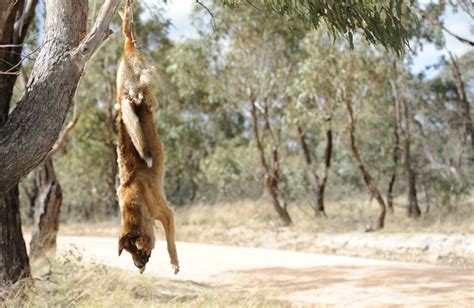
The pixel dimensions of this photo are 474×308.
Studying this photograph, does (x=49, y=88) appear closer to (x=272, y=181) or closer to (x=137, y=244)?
(x=137, y=244)

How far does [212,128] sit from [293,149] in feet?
21.9

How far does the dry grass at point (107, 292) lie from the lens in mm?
7578

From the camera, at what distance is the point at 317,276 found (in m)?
11.4

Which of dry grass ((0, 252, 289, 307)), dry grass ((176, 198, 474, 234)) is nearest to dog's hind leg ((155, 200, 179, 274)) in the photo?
dry grass ((0, 252, 289, 307))

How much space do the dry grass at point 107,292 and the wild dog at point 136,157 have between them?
2.20 meters

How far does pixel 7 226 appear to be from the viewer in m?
8.55

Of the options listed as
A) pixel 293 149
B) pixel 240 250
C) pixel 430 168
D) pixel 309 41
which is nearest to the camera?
pixel 240 250

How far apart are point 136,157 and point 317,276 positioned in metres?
6.85

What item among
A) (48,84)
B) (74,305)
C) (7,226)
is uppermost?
(48,84)

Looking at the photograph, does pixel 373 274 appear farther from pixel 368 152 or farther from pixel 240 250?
pixel 368 152

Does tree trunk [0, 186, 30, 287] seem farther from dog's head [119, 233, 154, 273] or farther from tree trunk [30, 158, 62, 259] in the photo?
tree trunk [30, 158, 62, 259]

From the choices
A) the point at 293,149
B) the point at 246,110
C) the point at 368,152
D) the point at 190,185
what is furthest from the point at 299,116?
the point at 190,185

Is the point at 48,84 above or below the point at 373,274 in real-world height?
above

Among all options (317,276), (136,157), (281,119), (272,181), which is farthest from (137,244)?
(281,119)
